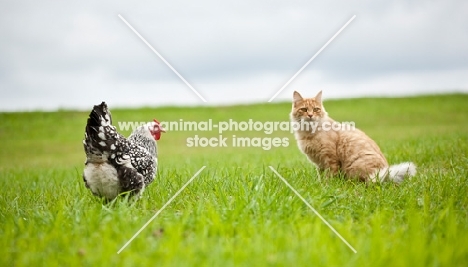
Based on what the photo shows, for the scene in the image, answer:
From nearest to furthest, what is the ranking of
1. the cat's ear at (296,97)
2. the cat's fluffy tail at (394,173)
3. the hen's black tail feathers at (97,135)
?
the hen's black tail feathers at (97,135)
the cat's fluffy tail at (394,173)
the cat's ear at (296,97)

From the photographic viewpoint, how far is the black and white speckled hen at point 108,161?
4.67 meters

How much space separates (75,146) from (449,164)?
1647cm

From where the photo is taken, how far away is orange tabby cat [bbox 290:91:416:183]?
598cm

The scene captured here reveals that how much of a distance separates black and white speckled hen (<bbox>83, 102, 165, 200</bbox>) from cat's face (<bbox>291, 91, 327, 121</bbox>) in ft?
9.19

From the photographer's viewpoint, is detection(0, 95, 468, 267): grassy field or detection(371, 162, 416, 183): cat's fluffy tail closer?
detection(0, 95, 468, 267): grassy field

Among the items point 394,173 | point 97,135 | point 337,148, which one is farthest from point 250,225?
point 337,148

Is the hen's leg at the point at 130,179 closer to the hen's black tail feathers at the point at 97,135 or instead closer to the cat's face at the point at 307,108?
the hen's black tail feathers at the point at 97,135

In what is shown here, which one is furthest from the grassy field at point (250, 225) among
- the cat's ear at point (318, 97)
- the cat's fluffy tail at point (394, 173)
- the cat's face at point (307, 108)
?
the cat's ear at point (318, 97)

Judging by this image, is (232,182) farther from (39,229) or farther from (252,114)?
(252,114)

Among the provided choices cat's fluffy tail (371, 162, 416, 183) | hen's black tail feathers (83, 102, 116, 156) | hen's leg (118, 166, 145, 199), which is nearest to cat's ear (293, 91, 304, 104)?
cat's fluffy tail (371, 162, 416, 183)

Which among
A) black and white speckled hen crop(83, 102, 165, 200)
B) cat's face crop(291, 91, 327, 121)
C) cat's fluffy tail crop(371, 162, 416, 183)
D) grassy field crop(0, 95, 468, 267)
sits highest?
cat's face crop(291, 91, 327, 121)

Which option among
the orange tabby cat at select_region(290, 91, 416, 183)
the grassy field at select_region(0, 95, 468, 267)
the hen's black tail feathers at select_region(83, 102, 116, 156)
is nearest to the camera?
the grassy field at select_region(0, 95, 468, 267)

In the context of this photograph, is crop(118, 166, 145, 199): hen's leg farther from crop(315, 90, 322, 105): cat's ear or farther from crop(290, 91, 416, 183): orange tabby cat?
crop(315, 90, 322, 105): cat's ear

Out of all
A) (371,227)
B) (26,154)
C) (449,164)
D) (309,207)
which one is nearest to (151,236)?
(309,207)
